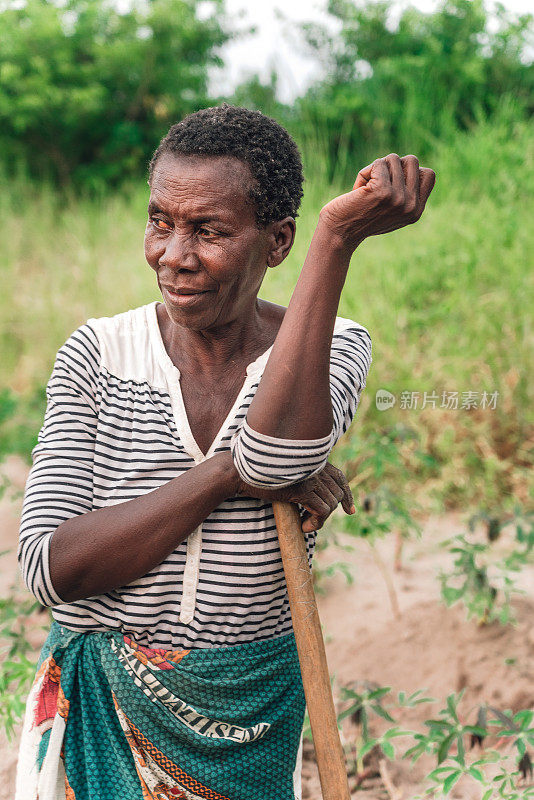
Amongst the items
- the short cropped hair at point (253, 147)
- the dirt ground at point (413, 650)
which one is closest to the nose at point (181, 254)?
the short cropped hair at point (253, 147)

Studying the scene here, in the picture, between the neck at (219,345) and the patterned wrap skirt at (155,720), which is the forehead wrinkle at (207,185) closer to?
the neck at (219,345)

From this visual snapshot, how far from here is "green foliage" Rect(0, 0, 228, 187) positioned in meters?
9.16

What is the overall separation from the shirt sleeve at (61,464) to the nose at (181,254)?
0.21m

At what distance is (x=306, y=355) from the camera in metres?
1.24

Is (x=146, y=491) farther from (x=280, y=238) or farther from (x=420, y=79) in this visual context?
(x=420, y=79)

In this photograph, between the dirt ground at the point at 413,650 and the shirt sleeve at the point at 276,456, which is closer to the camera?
the shirt sleeve at the point at 276,456

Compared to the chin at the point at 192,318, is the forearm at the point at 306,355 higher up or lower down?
lower down

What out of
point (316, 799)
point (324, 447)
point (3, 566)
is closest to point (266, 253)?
point (324, 447)

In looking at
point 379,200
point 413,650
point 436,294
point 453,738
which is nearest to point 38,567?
point 379,200

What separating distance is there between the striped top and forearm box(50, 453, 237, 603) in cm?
4

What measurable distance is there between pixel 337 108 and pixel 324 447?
6677mm

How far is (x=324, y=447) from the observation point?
129 cm

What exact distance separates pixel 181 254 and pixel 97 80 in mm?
9274

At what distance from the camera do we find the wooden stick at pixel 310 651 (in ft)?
4.48
